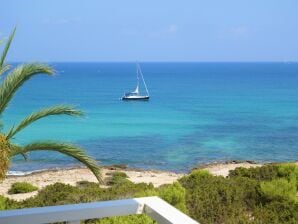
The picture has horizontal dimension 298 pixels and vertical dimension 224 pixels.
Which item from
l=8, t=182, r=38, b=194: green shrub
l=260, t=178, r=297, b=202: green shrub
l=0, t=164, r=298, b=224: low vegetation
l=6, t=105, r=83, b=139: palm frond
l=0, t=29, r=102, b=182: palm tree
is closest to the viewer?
l=0, t=29, r=102, b=182: palm tree

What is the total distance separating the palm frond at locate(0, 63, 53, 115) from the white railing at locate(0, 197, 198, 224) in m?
3.40

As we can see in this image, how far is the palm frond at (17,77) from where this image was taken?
21.2 feet

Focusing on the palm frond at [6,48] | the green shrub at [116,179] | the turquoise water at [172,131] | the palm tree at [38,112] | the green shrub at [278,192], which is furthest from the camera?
the turquoise water at [172,131]

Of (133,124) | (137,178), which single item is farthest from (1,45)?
(133,124)

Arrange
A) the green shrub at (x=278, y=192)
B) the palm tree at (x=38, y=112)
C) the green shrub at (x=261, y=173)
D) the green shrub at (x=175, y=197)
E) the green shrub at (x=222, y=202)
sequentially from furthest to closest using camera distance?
1. the green shrub at (x=261, y=173)
2. the green shrub at (x=278, y=192)
3. the green shrub at (x=222, y=202)
4. the green shrub at (x=175, y=197)
5. the palm tree at (x=38, y=112)

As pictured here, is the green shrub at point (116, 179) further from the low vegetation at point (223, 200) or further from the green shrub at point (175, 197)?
the green shrub at point (175, 197)

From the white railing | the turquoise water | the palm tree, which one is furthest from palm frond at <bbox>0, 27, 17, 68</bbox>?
the turquoise water

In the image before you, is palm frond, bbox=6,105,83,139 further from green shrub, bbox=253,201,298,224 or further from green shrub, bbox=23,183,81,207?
green shrub, bbox=253,201,298,224

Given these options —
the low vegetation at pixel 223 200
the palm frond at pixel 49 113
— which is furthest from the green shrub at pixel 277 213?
the palm frond at pixel 49 113

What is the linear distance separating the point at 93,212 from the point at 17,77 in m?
3.68

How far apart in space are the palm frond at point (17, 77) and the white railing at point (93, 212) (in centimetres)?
340

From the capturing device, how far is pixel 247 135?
4288cm

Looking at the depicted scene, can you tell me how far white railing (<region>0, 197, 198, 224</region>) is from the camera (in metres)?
3.15

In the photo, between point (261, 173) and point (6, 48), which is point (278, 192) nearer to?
point (261, 173)
